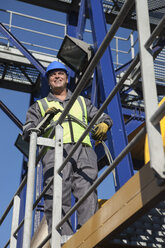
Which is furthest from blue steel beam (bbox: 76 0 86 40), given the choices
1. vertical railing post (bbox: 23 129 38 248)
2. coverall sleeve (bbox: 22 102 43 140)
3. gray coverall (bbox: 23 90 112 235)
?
vertical railing post (bbox: 23 129 38 248)

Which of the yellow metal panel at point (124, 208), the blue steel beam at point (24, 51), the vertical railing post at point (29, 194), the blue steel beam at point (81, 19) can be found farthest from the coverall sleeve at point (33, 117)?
the blue steel beam at point (24, 51)

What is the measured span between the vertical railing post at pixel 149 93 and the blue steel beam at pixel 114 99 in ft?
10.6

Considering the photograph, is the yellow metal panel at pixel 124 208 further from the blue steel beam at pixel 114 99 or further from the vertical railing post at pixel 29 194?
the blue steel beam at pixel 114 99

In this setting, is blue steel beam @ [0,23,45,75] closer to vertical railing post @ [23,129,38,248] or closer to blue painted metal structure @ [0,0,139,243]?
blue painted metal structure @ [0,0,139,243]

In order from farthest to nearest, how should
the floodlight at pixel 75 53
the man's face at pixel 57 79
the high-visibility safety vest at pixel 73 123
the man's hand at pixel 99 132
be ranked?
the floodlight at pixel 75 53, the man's face at pixel 57 79, the high-visibility safety vest at pixel 73 123, the man's hand at pixel 99 132

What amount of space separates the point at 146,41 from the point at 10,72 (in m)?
7.64

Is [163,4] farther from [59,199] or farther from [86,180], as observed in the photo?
[59,199]

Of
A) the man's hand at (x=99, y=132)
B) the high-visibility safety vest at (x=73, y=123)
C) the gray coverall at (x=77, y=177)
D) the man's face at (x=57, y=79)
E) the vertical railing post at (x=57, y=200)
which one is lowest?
the vertical railing post at (x=57, y=200)

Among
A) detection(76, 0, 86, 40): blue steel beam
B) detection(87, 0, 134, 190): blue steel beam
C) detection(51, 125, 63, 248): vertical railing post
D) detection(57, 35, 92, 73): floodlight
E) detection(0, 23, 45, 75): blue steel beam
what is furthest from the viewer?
detection(0, 23, 45, 75): blue steel beam

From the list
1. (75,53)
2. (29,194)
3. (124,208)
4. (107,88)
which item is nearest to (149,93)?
(124,208)

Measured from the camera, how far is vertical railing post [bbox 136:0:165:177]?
186cm

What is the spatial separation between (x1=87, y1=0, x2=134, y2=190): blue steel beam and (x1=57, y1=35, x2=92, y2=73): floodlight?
0.21 metres

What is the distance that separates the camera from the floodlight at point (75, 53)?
645 centimetres

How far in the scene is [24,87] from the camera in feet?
32.6
